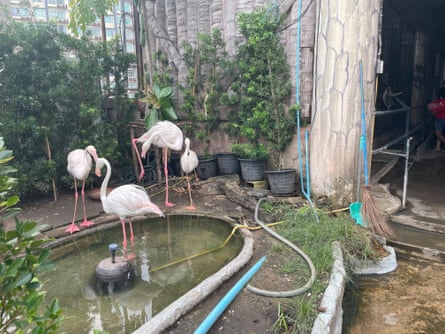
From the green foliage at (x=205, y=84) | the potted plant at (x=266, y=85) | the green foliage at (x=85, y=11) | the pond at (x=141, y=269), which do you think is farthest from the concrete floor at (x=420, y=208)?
the green foliage at (x=85, y=11)

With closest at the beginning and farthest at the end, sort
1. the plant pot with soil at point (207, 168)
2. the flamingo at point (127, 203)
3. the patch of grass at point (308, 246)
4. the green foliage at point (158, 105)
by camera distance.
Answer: the patch of grass at point (308, 246)
the flamingo at point (127, 203)
the green foliage at point (158, 105)
the plant pot with soil at point (207, 168)

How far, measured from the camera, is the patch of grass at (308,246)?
2.66 metres

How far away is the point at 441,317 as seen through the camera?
3.14 metres

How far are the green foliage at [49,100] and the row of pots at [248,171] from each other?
1.61 m

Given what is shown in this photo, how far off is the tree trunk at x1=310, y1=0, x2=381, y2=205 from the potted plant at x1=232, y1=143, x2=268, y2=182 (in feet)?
3.12

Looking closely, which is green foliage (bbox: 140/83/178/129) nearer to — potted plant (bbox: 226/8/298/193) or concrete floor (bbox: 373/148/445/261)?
potted plant (bbox: 226/8/298/193)

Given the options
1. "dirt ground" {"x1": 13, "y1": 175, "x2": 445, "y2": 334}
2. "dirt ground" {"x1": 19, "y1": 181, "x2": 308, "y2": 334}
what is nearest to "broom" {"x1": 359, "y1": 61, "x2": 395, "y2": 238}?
"dirt ground" {"x1": 13, "y1": 175, "x2": 445, "y2": 334}

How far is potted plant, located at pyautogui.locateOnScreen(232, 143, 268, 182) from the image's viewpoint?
18.9ft

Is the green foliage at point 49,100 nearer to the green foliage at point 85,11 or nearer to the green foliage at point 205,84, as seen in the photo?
the green foliage at point 85,11

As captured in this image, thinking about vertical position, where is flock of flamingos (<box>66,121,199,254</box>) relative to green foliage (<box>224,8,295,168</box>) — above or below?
below

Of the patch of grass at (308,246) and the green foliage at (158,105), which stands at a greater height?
the green foliage at (158,105)

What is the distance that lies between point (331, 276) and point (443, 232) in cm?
218

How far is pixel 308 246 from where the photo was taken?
3830mm

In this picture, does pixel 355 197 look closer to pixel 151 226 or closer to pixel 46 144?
pixel 151 226
